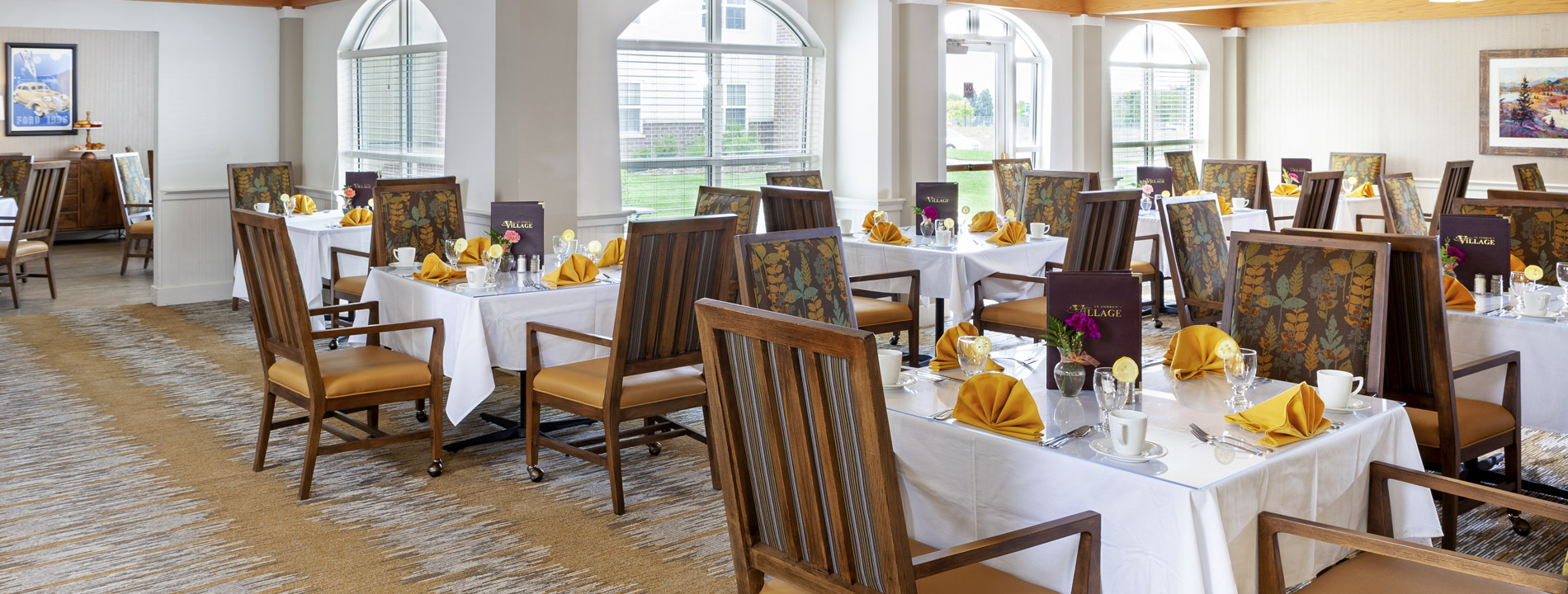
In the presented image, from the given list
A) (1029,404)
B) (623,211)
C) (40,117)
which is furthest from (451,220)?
(40,117)

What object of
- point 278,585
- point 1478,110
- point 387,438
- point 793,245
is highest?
point 1478,110

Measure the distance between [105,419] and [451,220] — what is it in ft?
5.55

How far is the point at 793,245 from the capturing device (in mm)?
3604

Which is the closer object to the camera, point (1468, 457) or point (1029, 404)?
point (1029, 404)

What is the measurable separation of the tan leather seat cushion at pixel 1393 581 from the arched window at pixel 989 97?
729cm

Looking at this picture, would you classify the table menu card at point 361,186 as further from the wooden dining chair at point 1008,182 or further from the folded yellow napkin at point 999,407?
the folded yellow napkin at point 999,407

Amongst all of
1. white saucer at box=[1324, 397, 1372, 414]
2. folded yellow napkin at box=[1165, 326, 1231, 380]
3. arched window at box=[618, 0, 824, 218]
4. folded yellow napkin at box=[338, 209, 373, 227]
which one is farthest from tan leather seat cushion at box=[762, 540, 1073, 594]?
folded yellow napkin at box=[338, 209, 373, 227]

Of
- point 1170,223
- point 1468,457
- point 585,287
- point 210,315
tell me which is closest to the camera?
point 1468,457

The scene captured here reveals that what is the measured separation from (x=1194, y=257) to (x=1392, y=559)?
2.81 metres

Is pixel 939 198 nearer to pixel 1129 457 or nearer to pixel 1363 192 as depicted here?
pixel 1129 457

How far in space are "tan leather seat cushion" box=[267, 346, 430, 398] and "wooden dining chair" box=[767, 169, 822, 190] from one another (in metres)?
3.12

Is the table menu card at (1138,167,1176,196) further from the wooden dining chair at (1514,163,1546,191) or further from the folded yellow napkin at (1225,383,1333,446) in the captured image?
the folded yellow napkin at (1225,383,1333,446)

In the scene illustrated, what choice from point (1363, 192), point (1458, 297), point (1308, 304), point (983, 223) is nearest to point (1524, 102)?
point (1363, 192)

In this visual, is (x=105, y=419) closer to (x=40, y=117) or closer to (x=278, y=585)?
(x=278, y=585)
